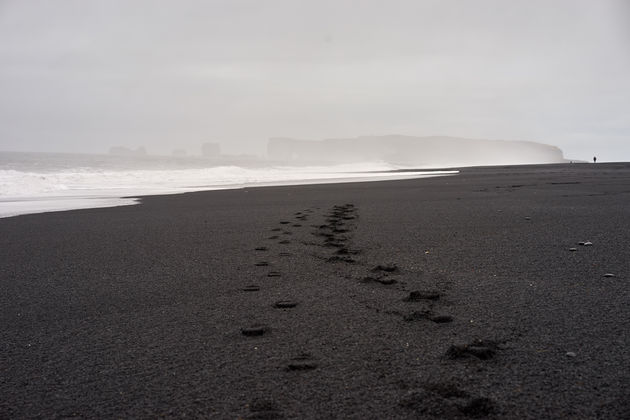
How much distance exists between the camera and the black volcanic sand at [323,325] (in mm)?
1635

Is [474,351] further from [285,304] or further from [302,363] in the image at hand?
[285,304]

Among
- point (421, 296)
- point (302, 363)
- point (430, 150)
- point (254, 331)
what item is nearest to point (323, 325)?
point (254, 331)

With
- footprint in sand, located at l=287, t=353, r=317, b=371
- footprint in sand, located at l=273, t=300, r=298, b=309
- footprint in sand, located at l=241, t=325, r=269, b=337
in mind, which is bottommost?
footprint in sand, located at l=287, t=353, r=317, b=371

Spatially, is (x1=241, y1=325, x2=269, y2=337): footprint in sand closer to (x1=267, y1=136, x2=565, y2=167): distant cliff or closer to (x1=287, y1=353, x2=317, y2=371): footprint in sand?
(x1=287, y1=353, x2=317, y2=371): footprint in sand

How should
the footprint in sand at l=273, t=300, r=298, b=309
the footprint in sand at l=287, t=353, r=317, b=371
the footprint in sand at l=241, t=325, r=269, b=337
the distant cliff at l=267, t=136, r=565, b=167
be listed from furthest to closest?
the distant cliff at l=267, t=136, r=565, b=167 < the footprint in sand at l=273, t=300, r=298, b=309 < the footprint in sand at l=241, t=325, r=269, b=337 < the footprint in sand at l=287, t=353, r=317, b=371

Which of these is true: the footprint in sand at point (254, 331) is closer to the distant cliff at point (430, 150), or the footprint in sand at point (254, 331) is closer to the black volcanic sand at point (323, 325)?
the black volcanic sand at point (323, 325)

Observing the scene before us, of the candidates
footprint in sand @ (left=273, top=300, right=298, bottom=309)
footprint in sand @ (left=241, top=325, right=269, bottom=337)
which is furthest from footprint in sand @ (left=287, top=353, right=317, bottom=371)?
footprint in sand @ (left=273, top=300, right=298, bottom=309)

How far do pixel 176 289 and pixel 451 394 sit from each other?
210cm

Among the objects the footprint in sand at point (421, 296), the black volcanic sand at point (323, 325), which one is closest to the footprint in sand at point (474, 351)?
the black volcanic sand at point (323, 325)

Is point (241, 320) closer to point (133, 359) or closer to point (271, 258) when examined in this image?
point (133, 359)

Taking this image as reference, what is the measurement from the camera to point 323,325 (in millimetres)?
2361

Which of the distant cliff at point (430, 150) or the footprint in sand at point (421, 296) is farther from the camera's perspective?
the distant cliff at point (430, 150)

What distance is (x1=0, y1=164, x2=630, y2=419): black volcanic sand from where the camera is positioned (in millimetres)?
1635

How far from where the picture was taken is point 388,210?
7176 mm
